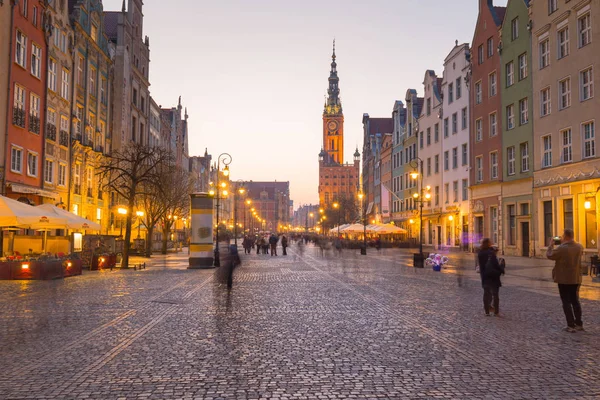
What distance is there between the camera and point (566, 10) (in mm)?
34188

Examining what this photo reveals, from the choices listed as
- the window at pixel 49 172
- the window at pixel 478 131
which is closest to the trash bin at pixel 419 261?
the window at pixel 478 131

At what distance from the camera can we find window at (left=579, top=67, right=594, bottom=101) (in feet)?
105

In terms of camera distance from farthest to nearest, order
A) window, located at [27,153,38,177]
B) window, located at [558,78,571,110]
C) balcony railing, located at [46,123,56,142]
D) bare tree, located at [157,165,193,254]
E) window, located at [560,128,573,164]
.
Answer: bare tree, located at [157,165,193,254], balcony railing, located at [46,123,56,142], window, located at [558,78,571,110], window, located at [560,128,573,164], window, located at [27,153,38,177]

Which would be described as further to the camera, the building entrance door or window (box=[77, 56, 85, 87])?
window (box=[77, 56, 85, 87])

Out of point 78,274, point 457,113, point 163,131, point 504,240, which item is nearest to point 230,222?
point 163,131

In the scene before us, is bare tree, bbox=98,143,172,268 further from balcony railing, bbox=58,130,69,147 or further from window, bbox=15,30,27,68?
window, bbox=15,30,27,68

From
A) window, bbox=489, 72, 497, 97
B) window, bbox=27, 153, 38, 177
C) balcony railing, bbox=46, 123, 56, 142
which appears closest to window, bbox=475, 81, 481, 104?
window, bbox=489, 72, 497, 97

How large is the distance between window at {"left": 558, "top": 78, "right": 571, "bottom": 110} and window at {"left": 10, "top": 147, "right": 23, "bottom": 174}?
29.9 meters

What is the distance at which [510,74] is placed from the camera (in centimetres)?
4188

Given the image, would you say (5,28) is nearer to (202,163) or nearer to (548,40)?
(548,40)

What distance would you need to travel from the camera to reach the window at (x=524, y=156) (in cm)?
3947

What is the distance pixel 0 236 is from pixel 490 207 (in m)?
32.5

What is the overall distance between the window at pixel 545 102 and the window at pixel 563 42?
2352 mm

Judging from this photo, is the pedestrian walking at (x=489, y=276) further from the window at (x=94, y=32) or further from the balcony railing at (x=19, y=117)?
the window at (x=94, y=32)
